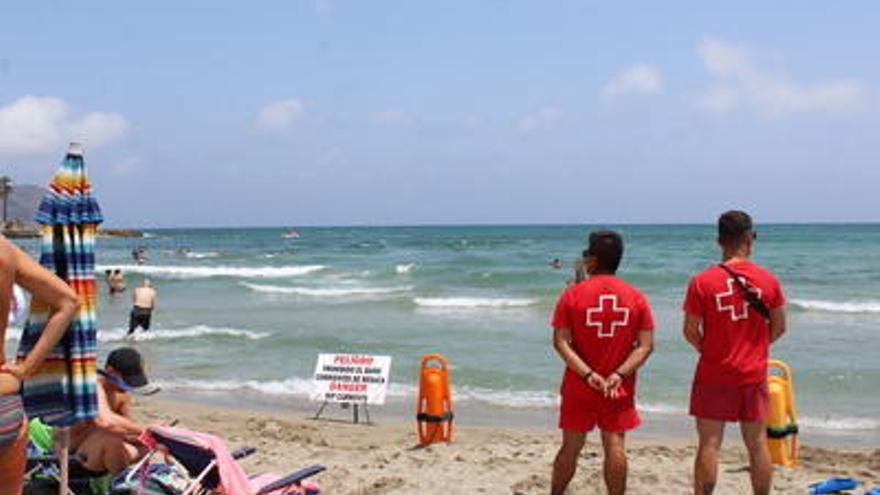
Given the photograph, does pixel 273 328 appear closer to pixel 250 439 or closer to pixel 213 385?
pixel 213 385

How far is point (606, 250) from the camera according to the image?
4832 millimetres

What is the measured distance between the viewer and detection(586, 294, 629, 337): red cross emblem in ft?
15.6

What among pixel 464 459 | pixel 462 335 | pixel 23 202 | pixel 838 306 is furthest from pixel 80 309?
pixel 23 202

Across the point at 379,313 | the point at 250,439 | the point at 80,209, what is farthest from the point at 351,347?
the point at 80,209

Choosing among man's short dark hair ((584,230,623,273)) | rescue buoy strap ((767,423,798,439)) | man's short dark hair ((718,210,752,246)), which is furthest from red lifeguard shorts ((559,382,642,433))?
rescue buoy strap ((767,423,798,439))

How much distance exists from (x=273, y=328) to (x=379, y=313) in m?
3.76

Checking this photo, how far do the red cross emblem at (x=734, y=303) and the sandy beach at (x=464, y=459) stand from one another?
184 centimetres

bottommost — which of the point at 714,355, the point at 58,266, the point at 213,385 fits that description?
the point at 213,385

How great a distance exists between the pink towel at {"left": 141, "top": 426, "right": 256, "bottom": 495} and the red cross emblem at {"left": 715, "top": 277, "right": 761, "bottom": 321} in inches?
107

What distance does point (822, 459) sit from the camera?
7449 mm

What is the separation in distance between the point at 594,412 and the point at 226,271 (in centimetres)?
3820

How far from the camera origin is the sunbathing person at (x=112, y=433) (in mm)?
5547

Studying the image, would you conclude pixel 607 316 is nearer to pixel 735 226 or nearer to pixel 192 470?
pixel 735 226

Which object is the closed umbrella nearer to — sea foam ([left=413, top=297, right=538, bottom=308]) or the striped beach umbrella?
the striped beach umbrella
